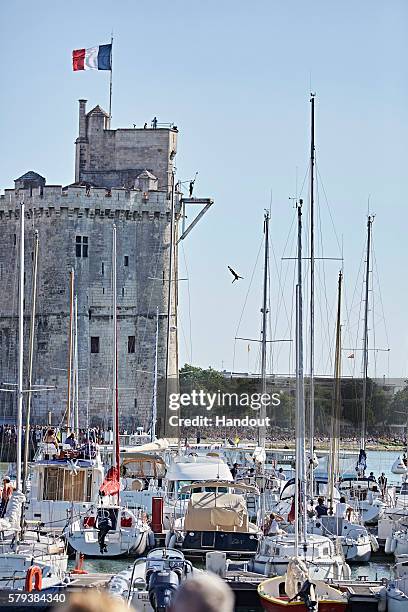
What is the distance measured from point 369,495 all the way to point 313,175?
6.88 m

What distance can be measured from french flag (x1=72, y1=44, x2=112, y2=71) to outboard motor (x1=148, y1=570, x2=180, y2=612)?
30.9m

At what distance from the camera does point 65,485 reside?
2138cm

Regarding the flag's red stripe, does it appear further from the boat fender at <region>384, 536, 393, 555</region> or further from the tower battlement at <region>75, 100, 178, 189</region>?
the boat fender at <region>384, 536, 393, 555</region>

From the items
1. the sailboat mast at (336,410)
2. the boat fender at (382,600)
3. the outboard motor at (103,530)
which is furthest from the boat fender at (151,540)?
the boat fender at (382,600)

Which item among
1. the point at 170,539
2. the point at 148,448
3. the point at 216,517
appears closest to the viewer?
the point at 170,539

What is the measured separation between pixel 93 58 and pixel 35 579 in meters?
30.5

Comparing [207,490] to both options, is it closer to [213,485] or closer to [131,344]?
[213,485]

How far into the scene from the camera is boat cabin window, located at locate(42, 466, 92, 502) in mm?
21328

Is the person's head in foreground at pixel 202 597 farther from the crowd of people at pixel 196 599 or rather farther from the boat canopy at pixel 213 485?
the boat canopy at pixel 213 485

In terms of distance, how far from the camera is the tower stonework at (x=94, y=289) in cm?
4550

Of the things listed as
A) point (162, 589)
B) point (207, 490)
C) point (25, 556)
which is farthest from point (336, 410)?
point (162, 589)

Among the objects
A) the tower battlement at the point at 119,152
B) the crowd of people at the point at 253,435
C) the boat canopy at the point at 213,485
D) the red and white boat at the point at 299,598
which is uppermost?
the tower battlement at the point at 119,152

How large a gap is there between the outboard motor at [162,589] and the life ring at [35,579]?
5.49 feet

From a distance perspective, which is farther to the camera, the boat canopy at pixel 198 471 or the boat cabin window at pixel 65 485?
the boat canopy at pixel 198 471
